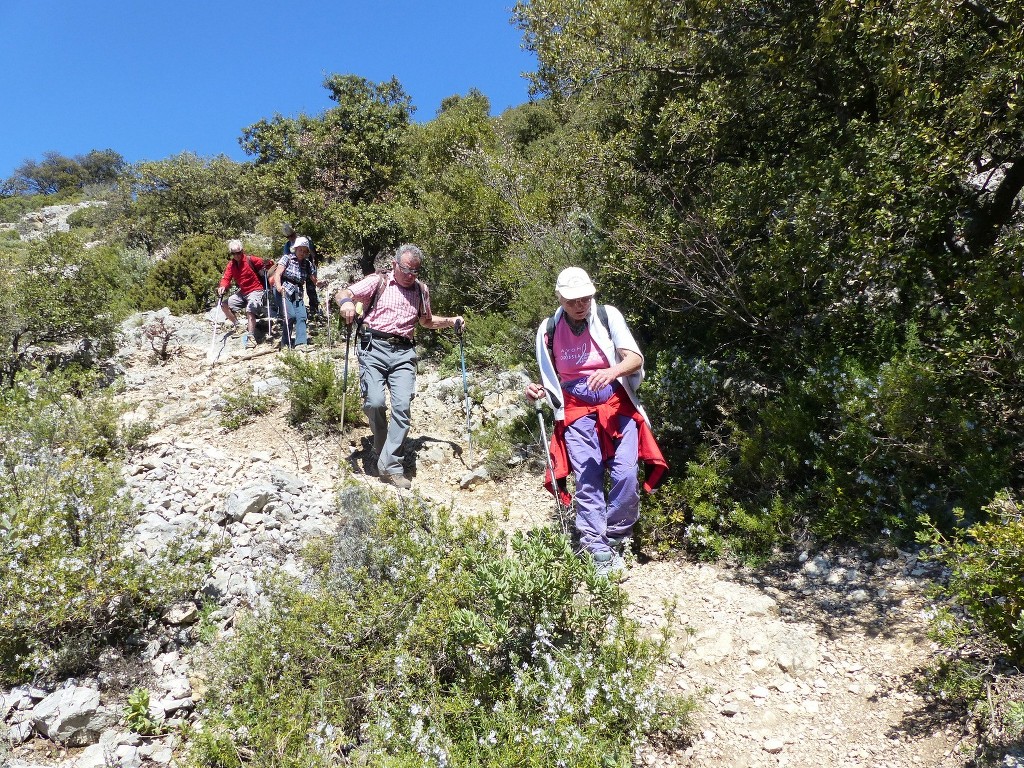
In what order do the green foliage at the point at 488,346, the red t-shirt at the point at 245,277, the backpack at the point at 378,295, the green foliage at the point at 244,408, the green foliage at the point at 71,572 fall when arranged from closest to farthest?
the green foliage at the point at 71,572, the backpack at the point at 378,295, the green foliage at the point at 244,408, the green foliage at the point at 488,346, the red t-shirt at the point at 245,277

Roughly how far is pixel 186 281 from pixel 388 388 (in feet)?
36.5

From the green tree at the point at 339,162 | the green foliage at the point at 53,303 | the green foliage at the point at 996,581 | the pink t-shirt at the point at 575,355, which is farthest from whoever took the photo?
the green tree at the point at 339,162

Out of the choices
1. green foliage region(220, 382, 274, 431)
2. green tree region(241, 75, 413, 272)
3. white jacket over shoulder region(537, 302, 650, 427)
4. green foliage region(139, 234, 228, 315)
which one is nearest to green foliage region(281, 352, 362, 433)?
green foliage region(220, 382, 274, 431)

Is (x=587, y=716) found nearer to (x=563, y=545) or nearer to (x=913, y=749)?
(x=563, y=545)

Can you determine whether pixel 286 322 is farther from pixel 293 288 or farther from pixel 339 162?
pixel 339 162

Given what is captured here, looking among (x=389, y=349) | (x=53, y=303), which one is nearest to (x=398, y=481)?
(x=389, y=349)

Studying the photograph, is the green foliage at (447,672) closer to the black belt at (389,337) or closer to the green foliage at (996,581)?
the green foliage at (996,581)

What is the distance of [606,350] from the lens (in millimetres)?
4488

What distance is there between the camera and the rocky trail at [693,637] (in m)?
3.10

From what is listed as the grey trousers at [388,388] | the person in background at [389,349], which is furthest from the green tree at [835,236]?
the grey trousers at [388,388]

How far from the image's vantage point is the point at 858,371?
4.35 metres

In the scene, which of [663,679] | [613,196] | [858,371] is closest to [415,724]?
[663,679]

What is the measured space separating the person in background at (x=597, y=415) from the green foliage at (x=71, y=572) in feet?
9.33

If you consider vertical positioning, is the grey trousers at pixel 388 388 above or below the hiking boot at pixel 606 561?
above
